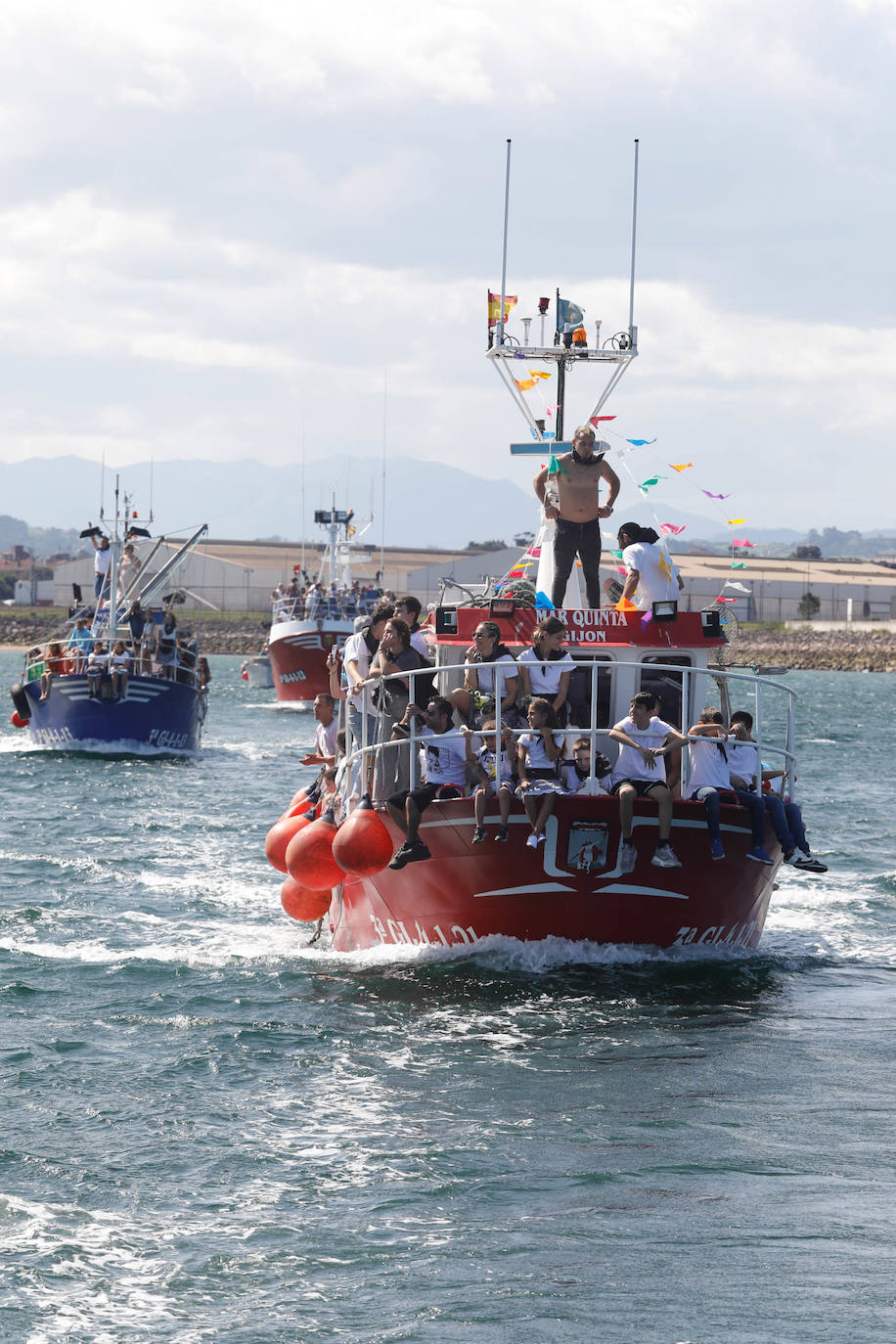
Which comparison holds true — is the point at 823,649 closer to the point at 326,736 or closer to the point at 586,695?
the point at 326,736

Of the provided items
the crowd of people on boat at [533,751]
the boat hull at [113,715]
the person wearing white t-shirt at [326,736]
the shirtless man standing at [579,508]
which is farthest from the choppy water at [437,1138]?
the boat hull at [113,715]

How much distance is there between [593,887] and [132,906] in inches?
317

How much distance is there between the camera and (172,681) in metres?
39.5

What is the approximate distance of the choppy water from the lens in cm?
827

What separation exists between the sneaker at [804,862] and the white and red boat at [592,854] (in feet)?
0.77

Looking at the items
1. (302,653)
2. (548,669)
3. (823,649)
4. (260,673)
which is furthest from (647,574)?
(823,649)

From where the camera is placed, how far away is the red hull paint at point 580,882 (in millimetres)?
13648

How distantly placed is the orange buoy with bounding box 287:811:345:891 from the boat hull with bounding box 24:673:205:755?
23727 mm

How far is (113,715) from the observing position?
3953 centimetres

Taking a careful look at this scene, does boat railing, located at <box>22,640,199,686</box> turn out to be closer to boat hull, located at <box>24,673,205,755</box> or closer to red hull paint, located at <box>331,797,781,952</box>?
boat hull, located at <box>24,673,205,755</box>

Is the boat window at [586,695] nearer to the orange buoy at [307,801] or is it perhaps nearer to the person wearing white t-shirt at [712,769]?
the person wearing white t-shirt at [712,769]

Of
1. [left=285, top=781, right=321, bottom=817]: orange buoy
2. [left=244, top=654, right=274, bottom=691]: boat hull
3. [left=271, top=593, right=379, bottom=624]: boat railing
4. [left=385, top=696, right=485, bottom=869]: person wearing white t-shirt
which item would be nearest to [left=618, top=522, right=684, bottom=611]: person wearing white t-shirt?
Result: [left=385, top=696, right=485, bottom=869]: person wearing white t-shirt

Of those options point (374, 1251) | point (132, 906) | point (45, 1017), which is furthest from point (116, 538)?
point (374, 1251)

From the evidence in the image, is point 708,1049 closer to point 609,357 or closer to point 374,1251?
point 374,1251
